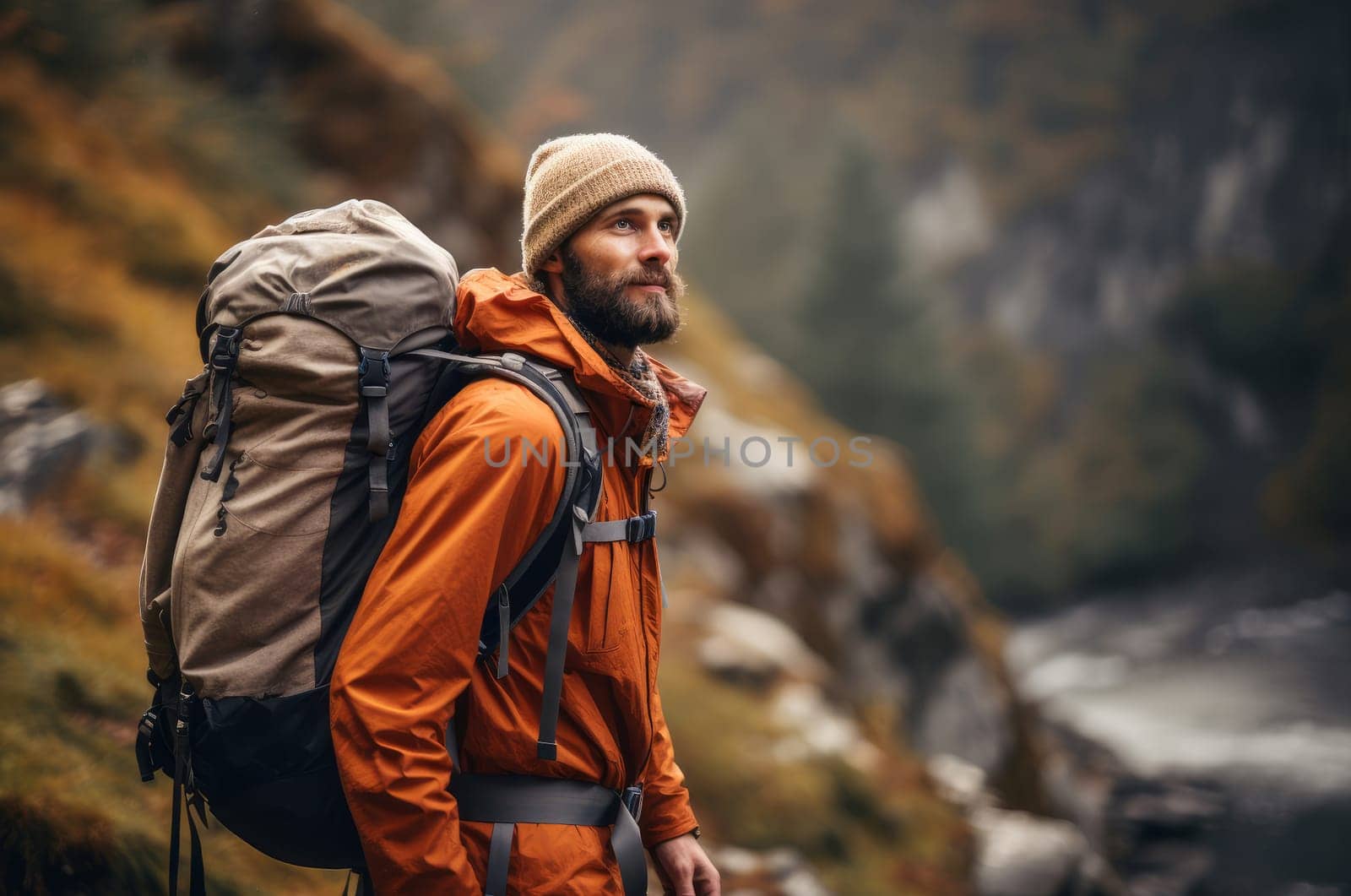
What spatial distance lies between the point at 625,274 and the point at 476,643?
1.00 meters

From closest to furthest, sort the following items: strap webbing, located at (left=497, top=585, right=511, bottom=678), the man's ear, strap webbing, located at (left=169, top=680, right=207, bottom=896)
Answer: strap webbing, located at (left=169, top=680, right=207, bottom=896) → strap webbing, located at (left=497, top=585, right=511, bottom=678) → the man's ear

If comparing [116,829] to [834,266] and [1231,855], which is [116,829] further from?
[834,266]

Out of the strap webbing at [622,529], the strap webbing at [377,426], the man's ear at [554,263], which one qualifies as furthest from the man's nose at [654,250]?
the strap webbing at [377,426]

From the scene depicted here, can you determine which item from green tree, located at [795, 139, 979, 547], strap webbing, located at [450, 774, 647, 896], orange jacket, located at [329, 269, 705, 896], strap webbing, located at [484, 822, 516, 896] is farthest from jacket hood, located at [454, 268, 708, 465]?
green tree, located at [795, 139, 979, 547]

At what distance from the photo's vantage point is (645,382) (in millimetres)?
2631

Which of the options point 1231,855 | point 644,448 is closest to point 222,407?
point 644,448

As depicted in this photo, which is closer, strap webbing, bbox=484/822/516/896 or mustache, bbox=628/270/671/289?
strap webbing, bbox=484/822/516/896

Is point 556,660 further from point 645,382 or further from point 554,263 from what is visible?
point 554,263

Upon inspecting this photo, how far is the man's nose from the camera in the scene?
263 cm

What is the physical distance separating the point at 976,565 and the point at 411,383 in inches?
1074

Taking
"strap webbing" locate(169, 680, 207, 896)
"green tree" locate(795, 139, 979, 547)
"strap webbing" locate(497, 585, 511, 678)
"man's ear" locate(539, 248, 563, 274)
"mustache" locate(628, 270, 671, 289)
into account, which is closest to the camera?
"strap webbing" locate(169, 680, 207, 896)

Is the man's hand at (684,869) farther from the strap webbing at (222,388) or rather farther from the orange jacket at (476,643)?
the strap webbing at (222,388)

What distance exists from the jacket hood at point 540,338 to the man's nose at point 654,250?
0.30 metres

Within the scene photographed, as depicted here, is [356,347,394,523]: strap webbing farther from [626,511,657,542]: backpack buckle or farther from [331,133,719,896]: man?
[626,511,657,542]: backpack buckle
